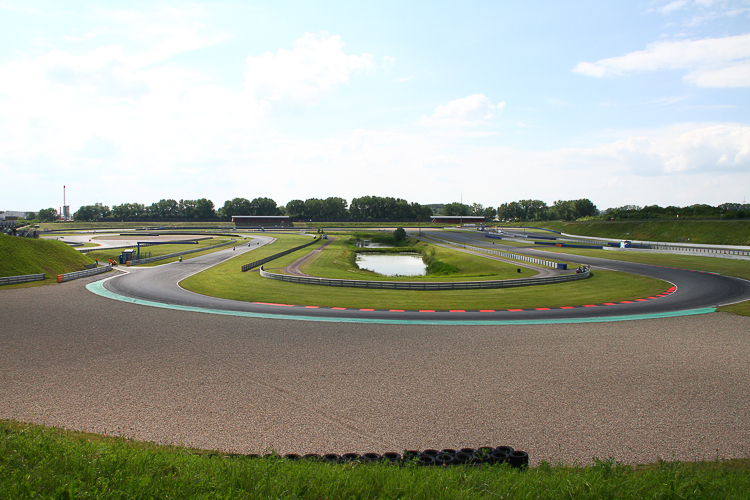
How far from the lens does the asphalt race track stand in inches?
394

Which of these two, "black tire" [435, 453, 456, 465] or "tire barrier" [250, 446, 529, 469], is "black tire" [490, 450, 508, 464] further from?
"black tire" [435, 453, 456, 465]

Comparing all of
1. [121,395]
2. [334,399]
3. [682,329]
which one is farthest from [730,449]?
[121,395]

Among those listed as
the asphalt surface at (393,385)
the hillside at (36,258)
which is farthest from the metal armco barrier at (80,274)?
the asphalt surface at (393,385)

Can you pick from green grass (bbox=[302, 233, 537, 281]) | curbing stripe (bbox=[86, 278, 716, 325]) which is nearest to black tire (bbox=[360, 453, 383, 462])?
curbing stripe (bbox=[86, 278, 716, 325])

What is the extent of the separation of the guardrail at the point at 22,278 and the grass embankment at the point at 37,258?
1.99 feet

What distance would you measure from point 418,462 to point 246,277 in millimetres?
33336

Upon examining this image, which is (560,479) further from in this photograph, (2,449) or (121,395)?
(121,395)

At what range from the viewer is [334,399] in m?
12.0

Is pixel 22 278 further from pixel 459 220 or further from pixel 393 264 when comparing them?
pixel 459 220

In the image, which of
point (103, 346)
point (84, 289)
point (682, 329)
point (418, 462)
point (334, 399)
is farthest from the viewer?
point (84, 289)

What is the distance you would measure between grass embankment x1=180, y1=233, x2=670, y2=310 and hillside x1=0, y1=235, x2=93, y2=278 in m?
14.0

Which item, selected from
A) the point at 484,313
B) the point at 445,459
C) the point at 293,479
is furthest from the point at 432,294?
the point at 293,479

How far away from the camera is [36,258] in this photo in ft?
127

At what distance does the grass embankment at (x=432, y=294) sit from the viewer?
26719 millimetres
